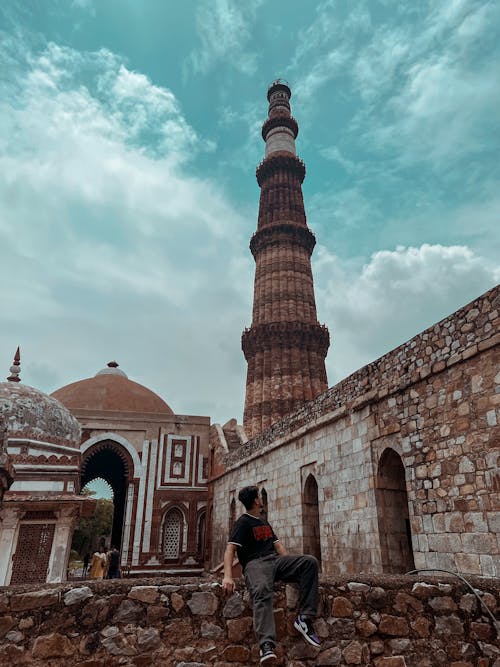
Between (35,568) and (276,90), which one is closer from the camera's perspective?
(35,568)

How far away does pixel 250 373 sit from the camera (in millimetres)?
20859

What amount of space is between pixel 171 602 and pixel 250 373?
60.5 ft

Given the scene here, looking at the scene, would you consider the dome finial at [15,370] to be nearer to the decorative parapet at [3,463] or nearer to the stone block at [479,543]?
the decorative parapet at [3,463]

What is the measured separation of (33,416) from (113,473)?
12348 millimetres

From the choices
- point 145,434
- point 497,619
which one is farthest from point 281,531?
point 145,434

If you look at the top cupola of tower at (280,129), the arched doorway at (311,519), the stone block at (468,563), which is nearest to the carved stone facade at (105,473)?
the arched doorway at (311,519)

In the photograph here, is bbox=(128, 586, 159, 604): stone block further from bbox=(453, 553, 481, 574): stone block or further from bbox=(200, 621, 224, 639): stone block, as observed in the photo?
bbox=(453, 553, 481, 574): stone block

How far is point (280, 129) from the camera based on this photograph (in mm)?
24953

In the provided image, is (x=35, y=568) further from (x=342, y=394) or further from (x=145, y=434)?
(x=145, y=434)

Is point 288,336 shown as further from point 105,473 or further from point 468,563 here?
point 468,563

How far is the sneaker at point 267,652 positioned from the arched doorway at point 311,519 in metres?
6.90

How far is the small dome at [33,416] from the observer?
380 inches

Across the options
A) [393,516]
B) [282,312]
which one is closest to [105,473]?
[282,312]

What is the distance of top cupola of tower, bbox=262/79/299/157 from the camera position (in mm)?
24688
